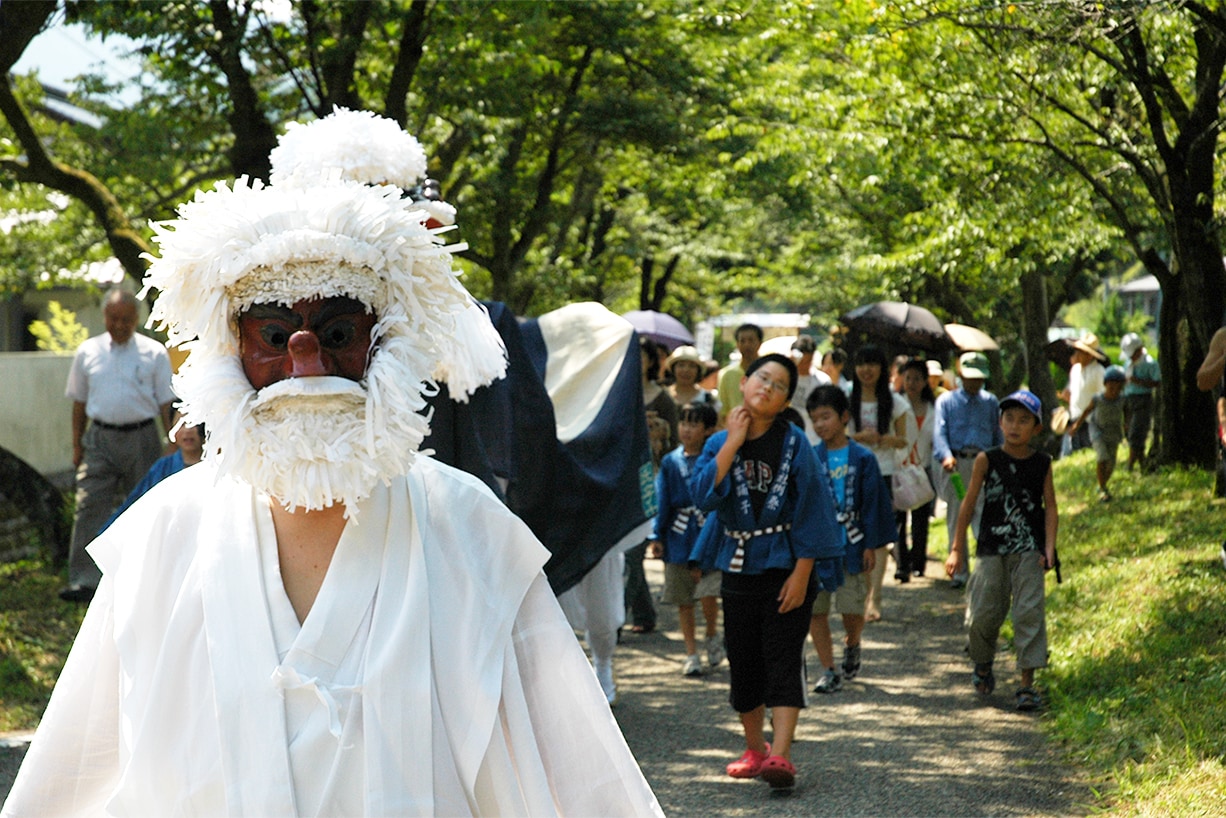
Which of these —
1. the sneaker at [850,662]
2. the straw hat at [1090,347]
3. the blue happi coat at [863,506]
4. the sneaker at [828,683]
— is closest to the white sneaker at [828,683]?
the sneaker at [828,683]

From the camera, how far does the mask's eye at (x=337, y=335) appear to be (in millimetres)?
2646

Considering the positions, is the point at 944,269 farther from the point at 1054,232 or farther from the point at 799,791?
the point at 799,791

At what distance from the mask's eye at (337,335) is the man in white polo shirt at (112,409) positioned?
746cm

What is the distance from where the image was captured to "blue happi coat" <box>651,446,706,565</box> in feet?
28.6

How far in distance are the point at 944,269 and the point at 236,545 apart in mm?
12747

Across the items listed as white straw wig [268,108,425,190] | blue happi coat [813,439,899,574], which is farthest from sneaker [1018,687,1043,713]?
white straw wig [268,108,425,190]

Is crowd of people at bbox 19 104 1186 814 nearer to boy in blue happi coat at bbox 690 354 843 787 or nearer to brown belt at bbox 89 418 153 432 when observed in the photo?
boy in blue happi coat at bbox 690 354 843 787

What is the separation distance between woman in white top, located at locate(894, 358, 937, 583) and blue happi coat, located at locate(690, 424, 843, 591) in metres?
5.15

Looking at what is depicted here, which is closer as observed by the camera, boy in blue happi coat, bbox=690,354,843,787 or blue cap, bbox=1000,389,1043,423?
boy in blue happi coat, bbox=690,354,843,787

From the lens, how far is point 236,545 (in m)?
2.61

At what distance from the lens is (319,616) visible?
2.52 metres

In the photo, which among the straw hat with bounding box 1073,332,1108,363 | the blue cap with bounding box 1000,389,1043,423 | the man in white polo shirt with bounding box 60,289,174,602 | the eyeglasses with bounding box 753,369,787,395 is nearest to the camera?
the eyeglasses with bounding box 753,369,787,395

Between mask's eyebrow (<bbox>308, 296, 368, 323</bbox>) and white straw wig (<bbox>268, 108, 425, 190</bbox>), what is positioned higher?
white straw wig (<bbox>268, 108, 425, 190</bbox>)

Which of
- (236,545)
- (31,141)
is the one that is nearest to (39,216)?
(31,141)
